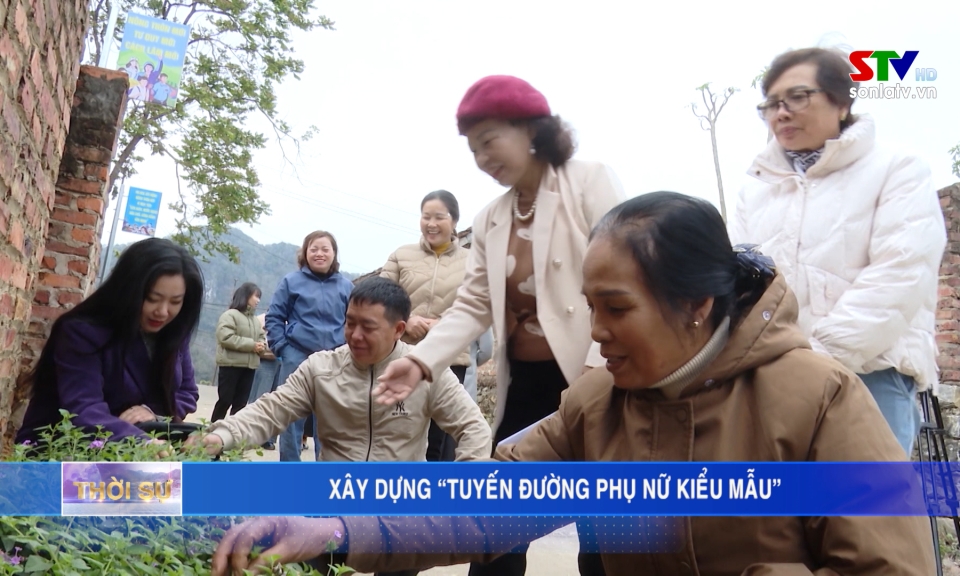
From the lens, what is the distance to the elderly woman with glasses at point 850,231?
164cm

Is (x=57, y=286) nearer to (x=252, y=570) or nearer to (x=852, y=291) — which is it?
(x=252, y=570)

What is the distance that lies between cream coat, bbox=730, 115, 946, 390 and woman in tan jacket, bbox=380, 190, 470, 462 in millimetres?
1300

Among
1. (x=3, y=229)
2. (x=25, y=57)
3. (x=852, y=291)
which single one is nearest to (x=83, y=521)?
(x=3, y=229)

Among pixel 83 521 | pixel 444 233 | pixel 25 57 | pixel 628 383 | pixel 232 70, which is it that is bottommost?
pixel 83 521

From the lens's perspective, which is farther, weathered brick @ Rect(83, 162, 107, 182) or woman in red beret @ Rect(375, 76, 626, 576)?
weathered brick @ Rect(83, 162, 107, 182)

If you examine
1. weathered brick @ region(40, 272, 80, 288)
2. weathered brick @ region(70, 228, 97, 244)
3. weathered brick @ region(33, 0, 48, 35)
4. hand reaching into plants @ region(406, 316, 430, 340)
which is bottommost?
weathered brick @ region(40, 272, 80, 288)

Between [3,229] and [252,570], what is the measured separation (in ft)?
4.18

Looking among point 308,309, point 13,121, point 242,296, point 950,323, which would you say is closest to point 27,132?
point 13,121

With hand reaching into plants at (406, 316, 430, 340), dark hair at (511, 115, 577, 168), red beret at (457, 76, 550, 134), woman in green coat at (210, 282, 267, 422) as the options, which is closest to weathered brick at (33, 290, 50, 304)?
hand reaching into plants at (406, 316, 430, 340)

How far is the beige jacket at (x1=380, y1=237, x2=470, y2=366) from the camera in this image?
295cm

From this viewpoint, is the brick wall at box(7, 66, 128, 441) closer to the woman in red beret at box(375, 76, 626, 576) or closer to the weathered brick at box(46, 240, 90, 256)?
the weathered brick at box(46, 240, 90, 256)

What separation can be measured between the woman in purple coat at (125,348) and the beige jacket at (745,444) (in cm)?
118

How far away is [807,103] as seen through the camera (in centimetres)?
180

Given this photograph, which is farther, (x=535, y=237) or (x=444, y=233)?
(x=444, y=233)
